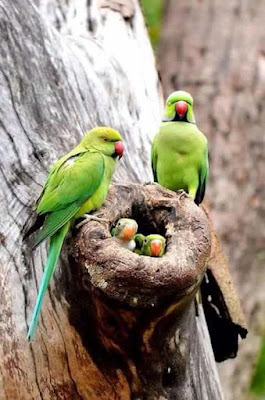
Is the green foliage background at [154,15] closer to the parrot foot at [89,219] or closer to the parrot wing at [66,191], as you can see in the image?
the parrot wing at [66,191]

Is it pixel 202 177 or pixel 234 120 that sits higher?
pixel 202 177

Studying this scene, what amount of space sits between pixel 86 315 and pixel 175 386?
0.44 meters

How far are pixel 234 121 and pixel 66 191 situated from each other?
9.83 feet

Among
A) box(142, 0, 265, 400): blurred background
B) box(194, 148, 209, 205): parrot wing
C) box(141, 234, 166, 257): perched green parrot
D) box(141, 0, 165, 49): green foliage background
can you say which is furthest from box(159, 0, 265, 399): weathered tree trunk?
box(141, 234, 166, 257): perched green parrot

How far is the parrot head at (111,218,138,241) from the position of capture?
10.1 feet

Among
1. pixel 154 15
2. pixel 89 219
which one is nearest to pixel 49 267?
pixel 89 219

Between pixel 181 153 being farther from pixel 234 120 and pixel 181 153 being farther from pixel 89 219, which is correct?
pixel 234 120

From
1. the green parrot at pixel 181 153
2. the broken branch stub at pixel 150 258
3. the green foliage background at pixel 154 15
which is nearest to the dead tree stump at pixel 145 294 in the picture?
the broken branch stub at pixel 150 258

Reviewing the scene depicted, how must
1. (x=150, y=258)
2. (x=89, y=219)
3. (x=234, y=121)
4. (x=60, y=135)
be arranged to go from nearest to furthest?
(x=150, y=258)
(x=89, y=219)
(x=60, y=135)
(x=234, y=121)

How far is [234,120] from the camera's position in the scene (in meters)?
6.02

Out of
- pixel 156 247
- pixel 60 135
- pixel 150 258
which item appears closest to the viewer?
pixel 150 258

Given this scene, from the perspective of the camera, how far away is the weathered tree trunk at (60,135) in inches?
131

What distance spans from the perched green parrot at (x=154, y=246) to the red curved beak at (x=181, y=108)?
0.85 meters

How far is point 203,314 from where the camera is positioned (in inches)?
159
